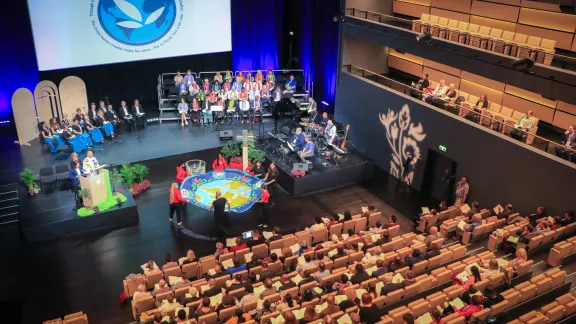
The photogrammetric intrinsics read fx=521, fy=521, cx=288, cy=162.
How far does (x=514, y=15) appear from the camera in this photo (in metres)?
15.9

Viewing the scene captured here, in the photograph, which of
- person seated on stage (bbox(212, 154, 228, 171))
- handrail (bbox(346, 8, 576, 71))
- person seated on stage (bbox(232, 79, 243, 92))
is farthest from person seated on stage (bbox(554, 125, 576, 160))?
person seated on stage (bbox(232, 79, 243, 92))

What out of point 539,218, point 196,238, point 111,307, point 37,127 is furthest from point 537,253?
point 37,127

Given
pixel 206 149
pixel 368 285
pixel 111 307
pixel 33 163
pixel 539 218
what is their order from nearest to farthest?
pixel 368 285 → pixel 111 307 → pixel 539 218 → pixel 33 163 → pixel 206 149

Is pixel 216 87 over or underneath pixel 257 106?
over

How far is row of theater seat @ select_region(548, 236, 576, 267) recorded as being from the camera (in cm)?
1144

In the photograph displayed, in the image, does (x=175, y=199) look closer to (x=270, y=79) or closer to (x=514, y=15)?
(x=270, y=79)

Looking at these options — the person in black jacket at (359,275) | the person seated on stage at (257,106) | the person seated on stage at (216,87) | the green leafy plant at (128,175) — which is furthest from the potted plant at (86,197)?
the person seated on stage at (257,106)

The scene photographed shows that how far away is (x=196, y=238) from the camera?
44.6 ft

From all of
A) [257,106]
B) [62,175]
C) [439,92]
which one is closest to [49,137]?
[62,175]

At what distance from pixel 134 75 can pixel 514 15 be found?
1402cm

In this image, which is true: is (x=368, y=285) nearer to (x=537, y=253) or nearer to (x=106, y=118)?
(x=537, y=253)

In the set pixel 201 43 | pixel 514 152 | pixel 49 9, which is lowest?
pixel 514 152

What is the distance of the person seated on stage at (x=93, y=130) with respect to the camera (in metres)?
18.0

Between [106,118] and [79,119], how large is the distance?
1.09m
